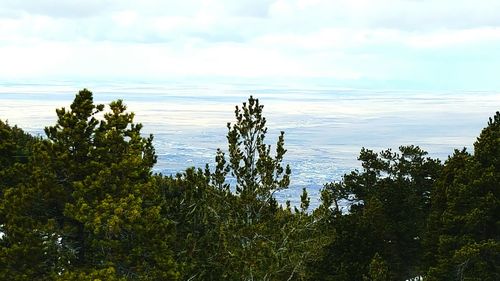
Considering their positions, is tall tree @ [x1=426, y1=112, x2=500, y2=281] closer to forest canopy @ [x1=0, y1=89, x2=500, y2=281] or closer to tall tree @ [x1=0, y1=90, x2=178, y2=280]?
forest canopy @ [x1=0, y1=89, x2=500, y2=281]

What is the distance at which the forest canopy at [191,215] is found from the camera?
18.3m

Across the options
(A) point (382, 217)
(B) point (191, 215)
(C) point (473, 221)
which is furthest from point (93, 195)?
(A) point (382, 217)

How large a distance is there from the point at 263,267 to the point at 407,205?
19723mm

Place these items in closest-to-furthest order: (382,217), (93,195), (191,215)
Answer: (93,195)
(191,215)
(382,217)

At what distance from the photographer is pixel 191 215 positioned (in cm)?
2467

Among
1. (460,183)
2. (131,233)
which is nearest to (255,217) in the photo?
(131,233)

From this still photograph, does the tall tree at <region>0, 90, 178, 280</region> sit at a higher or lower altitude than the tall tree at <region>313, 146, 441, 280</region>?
higher

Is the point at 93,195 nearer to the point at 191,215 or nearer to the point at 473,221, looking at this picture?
the point at 191,215

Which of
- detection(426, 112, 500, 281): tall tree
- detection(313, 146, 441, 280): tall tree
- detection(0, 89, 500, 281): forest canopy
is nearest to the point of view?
detection(0, 89, 500, 281): forest canopy

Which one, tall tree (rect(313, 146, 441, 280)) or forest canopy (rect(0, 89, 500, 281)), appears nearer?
forest canopy (rect(0, 89, 500, 281))

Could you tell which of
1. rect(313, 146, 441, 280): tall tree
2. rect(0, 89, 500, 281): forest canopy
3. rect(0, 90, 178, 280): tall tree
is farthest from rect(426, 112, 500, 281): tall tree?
rect(0, 90, 178, 280): tall tree

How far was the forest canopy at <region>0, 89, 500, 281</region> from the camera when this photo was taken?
1827 cm

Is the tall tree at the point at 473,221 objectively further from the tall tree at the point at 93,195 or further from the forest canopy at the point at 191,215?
the tall tree at the point at 93,195

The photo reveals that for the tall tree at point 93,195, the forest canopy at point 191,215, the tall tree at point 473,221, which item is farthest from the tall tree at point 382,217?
the tall tree at point 93,195
